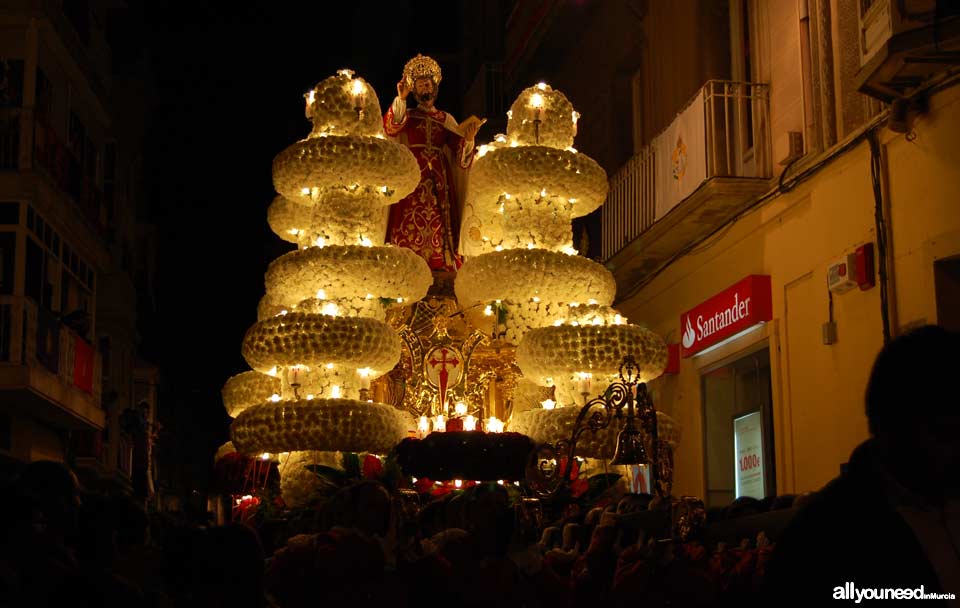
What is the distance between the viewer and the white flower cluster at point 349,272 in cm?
884

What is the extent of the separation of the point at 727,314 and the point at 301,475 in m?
4.64

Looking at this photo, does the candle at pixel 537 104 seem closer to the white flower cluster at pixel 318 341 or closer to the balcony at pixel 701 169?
the balcony at pixel 701 169

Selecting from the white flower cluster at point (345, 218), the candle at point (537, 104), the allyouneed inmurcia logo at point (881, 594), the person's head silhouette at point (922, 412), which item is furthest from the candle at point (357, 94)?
the allyouneed inmurcia logo at point (881, 594)

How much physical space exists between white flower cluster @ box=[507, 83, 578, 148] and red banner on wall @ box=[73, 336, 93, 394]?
9.63 m

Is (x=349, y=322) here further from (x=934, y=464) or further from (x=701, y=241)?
(x=934, y=464)

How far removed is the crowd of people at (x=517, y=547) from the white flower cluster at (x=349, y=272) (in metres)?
2.29

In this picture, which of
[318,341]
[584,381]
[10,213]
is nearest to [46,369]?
[10,213]

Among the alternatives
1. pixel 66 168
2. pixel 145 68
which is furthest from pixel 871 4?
pixel 145 68

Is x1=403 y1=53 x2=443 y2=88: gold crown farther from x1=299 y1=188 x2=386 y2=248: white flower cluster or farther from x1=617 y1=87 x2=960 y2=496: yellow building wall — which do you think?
x1=617 y1=87 x2=960 y2=496: yellow building wall

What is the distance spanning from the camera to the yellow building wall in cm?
810

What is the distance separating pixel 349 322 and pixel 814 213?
385 cm

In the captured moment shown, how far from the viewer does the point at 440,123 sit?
10.7m

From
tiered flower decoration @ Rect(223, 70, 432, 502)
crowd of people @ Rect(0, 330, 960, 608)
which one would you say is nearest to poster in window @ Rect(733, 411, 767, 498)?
tiered flower decoration @ Rect(223, 70, 432, 502)

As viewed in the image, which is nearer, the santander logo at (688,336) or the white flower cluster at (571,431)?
the white flower cluster at (571,431)
